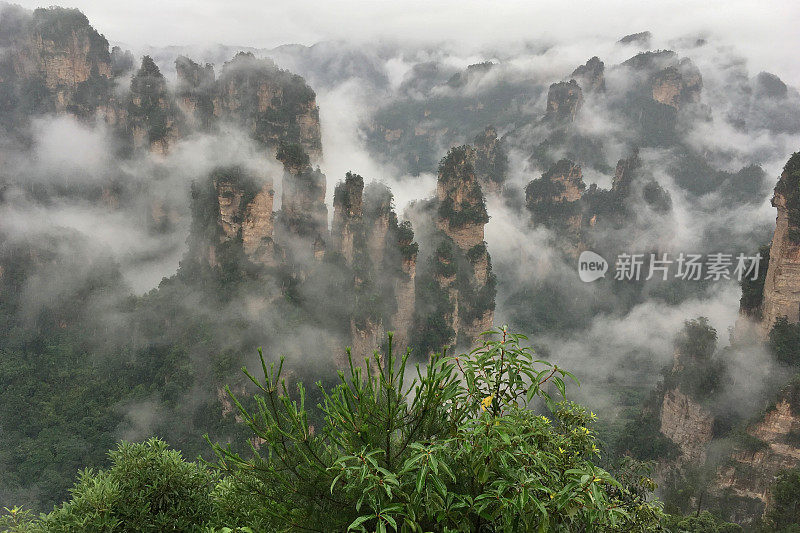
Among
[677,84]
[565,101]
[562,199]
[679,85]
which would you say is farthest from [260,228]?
[679,85]

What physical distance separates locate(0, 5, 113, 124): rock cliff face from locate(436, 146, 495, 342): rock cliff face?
39.0 meters

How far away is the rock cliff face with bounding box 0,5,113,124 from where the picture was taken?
151ft

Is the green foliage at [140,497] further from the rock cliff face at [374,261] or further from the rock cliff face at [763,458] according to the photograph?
the rock cliff face at [763,458]

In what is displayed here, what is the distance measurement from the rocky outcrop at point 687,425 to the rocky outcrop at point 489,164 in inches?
1401

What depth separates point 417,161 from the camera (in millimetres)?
115562

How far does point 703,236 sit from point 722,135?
36.3 metres

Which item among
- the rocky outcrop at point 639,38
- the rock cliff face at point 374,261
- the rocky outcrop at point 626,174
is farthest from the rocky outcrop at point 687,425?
the rocky outcrop at point 639,38

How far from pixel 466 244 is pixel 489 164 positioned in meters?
27.6

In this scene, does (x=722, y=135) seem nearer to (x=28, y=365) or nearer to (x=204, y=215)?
(x=204, y=215)

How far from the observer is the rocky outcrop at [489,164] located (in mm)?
59812

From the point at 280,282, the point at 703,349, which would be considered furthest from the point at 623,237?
the point at 280,282

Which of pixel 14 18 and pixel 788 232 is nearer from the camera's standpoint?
pixel 788 232

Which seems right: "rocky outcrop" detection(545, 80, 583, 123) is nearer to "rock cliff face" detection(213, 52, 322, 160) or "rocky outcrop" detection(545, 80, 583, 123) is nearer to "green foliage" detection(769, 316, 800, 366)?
"rock cliff face" detection(213, 52, 322, 160)

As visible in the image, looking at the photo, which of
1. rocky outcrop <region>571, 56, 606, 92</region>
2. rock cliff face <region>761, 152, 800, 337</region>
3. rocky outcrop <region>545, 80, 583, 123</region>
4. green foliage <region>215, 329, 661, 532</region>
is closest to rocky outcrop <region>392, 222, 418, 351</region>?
rock cliff face <region>761, 152, 800, 337</region>
